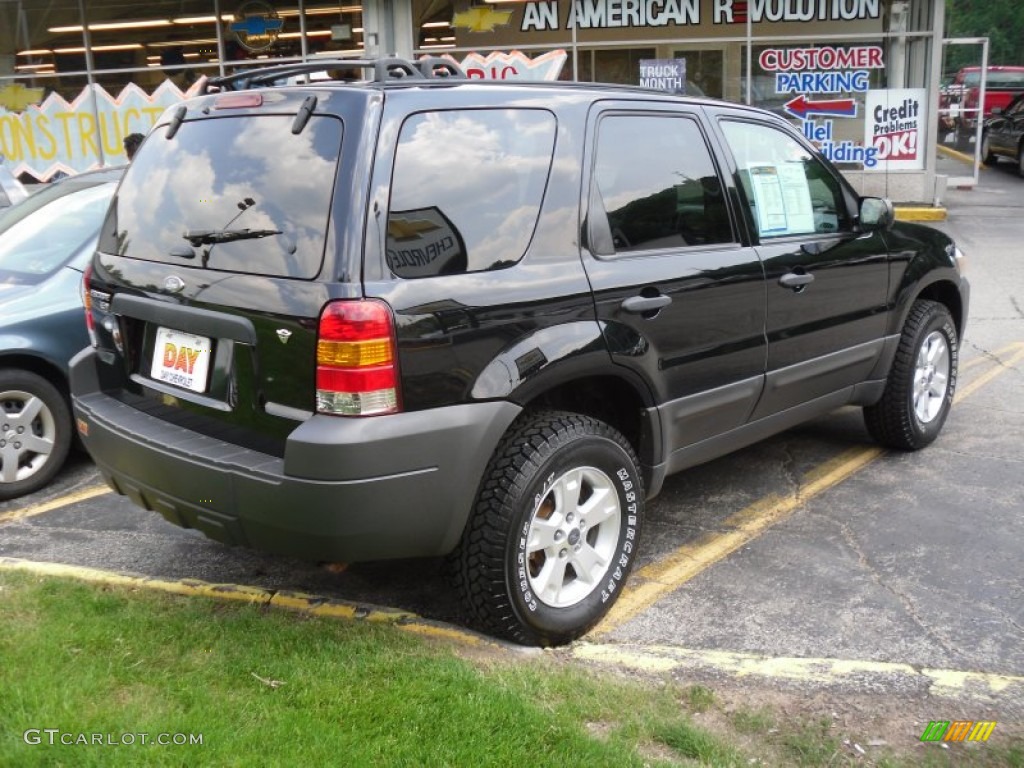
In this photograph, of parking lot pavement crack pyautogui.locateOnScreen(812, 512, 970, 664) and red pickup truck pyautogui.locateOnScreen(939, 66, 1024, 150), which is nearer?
parking lot pavement crack pyautogui.locateOnScreen(812, 512, 970, 664)

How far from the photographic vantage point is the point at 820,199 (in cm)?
479

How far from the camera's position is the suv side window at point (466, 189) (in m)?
3.05

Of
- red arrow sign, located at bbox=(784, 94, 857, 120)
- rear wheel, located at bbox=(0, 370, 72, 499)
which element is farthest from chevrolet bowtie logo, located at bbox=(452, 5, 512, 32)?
rear wheel, located at bbox=(0, 370, 72, 499)

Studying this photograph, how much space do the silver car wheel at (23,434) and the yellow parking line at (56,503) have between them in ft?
0.63

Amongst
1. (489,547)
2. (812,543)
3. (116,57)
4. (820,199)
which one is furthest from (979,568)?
(116,57)

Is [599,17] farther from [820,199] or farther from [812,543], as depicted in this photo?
[812,543]

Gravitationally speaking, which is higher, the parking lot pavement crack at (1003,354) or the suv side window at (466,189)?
the suv side window at (466,189)

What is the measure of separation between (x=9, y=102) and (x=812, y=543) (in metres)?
16.2

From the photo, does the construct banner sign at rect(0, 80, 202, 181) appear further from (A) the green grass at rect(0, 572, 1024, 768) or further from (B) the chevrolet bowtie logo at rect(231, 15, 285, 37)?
(A) the green grass at rect(0, 572, 1024, 768)

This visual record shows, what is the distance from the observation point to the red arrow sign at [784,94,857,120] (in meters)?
14.9

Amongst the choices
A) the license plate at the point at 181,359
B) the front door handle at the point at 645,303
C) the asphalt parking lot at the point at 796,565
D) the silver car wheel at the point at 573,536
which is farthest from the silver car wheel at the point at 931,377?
the license plate at the point at 181,359

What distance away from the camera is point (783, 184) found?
4570mm

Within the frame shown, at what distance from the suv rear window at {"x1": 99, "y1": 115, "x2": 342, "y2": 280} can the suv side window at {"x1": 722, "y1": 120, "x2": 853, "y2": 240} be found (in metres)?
2.02

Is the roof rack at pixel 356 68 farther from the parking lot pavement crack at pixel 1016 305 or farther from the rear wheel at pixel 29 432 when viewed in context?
the parking lot pavement crack at pixel 1016 305
